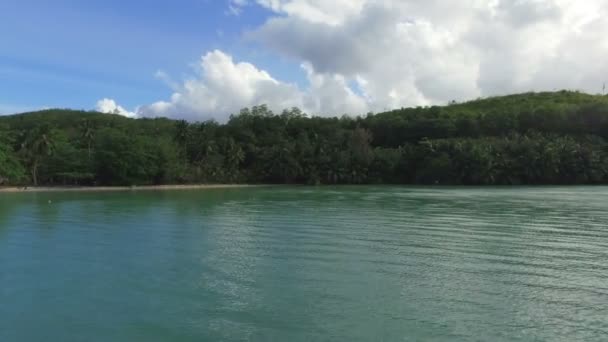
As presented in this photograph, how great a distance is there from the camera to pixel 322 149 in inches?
4301

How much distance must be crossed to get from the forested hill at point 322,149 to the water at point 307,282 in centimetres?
6196

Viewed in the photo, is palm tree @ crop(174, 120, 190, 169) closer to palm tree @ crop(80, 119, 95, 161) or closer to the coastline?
the coastline

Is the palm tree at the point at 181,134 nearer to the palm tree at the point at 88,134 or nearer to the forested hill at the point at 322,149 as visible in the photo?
the forested hill at the point at 322,149

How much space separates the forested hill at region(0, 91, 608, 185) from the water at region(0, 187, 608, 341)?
61960 mm

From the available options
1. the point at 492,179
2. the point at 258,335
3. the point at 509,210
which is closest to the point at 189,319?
the point at 258,335

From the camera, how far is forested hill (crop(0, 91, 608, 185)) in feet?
287

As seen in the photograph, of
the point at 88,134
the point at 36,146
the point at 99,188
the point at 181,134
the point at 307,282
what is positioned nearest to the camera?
the point at 307,282

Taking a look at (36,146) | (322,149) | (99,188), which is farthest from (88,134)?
(322,149)

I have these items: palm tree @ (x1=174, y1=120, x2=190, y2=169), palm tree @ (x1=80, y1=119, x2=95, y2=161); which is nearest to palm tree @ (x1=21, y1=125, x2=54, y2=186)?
palm tree @ (x1=80, y1=119, x2=95, y2=161)

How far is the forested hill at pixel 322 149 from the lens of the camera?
87.4 m

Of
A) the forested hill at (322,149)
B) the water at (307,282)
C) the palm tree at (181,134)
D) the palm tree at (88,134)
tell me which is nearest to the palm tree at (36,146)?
the forested hill at (322,149)

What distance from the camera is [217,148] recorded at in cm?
10731

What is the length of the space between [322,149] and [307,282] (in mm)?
93727

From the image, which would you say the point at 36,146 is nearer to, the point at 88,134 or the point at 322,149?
the point at 88,134
